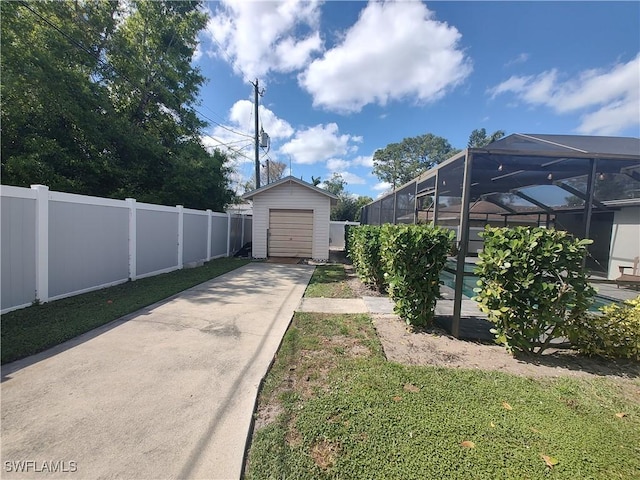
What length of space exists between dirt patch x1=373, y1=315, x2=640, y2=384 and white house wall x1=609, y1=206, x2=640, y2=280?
669 cm

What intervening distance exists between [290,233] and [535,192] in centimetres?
826

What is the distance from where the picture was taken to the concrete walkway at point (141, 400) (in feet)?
5.41

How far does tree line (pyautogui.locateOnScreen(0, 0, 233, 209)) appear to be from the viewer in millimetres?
7766

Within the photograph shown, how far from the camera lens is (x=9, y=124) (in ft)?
25.4

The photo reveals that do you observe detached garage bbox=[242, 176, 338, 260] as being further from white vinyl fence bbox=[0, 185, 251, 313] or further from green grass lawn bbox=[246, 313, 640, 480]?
green grass lawn bbox=[246, 313, 640, 480]

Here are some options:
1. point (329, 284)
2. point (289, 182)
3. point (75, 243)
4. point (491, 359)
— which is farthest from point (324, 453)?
point (289, 182)

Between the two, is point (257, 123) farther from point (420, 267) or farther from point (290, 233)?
point (420, 267)

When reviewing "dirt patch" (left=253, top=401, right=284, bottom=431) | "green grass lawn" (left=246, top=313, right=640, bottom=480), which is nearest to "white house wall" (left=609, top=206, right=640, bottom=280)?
"green grass lawn" (left=246, top=313, right=640, bottom=480)

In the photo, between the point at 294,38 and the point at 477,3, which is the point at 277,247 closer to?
the point at 294,38

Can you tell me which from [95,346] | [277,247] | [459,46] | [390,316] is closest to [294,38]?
[459,46]

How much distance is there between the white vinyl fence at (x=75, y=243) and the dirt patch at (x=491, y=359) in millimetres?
5484

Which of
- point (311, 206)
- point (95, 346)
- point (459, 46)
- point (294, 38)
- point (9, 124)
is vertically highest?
point (294, 38)

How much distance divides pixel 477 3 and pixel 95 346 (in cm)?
982

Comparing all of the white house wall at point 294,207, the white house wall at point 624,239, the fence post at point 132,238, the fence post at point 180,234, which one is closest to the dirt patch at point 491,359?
the fence post at point 132,238
